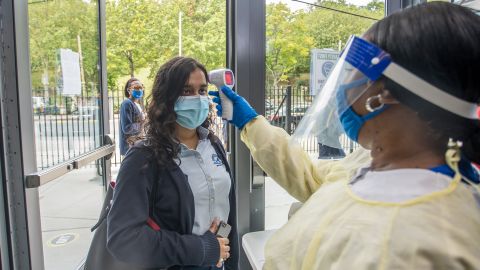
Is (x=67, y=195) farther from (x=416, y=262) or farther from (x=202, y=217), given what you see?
(x=416, y=262)

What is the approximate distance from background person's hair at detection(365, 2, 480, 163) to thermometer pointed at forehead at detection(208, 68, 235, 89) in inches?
33.4

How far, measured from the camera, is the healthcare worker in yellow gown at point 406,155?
47 centimetres

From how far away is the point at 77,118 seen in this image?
1908 millimetres

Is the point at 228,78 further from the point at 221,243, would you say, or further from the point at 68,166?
the point at 68,166

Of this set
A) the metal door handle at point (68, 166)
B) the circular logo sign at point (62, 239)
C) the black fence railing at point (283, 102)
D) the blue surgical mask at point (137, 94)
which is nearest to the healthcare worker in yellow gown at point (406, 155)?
the metal door handle at point (68, 166)

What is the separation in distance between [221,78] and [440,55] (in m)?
0.95

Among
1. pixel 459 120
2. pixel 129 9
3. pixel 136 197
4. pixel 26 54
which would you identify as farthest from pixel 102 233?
pixel 129 9

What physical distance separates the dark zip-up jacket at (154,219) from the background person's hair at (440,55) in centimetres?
80

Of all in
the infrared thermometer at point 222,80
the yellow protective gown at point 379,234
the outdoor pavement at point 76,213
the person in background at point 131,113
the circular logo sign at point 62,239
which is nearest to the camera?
the yellow protective gown at point 379,234

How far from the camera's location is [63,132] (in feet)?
5.49

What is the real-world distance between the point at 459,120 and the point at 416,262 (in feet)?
0.79

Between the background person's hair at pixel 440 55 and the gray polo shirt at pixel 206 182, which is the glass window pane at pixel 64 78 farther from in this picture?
the background person's hair at pixel 440 55

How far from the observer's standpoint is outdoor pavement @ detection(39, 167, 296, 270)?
6.03ft

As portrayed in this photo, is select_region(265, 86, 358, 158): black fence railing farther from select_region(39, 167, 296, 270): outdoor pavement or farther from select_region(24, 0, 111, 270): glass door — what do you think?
select_region(24, 0, 111, 270): glass door
